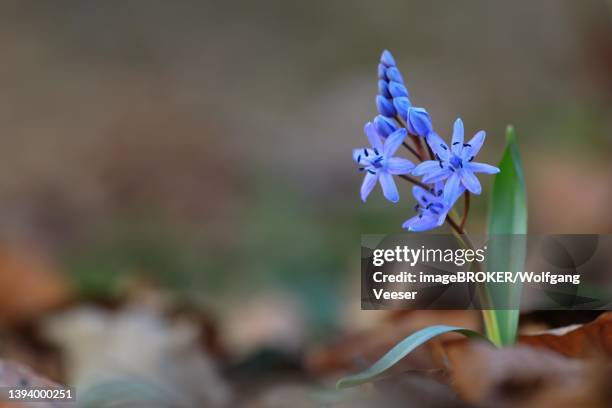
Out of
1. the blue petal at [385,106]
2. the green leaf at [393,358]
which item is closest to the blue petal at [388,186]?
the blue petal at [385,106]

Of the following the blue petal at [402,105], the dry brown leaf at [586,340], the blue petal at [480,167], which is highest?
the blue petal at [402,105]

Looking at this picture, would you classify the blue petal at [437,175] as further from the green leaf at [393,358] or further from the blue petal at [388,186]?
the green leaf at [393,358]

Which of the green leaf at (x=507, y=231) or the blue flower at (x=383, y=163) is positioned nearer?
the blue flower at (x=383, y=163)

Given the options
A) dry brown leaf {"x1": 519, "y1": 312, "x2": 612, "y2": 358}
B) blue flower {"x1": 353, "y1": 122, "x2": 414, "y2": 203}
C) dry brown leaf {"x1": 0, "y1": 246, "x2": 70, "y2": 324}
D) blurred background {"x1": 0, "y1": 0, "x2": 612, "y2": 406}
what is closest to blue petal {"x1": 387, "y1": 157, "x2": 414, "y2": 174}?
blue flower {"x1": 353, "y1": 122, "x2": 414, "y2": 203}

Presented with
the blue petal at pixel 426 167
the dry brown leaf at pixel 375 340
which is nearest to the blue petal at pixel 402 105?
the blue petal at pixel 426 167

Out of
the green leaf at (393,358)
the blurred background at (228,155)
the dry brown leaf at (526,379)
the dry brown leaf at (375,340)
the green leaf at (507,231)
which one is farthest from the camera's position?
the blurred background at (228,155)

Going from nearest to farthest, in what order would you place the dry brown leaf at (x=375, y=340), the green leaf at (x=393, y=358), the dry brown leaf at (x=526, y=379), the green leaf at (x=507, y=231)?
1. the dry brown leaf at (x=526, y=379)
2. the green leaf at (x=393, y=358)
3. the green leaf at (x=507, y=231)
4. the dry brown leaf at (x=375, y=340)

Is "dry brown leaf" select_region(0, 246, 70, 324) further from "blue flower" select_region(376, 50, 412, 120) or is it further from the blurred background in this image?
"blue flower" select_region(376, 50, 412, 120)

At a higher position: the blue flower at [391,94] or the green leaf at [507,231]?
the blue flower at [391,94]
